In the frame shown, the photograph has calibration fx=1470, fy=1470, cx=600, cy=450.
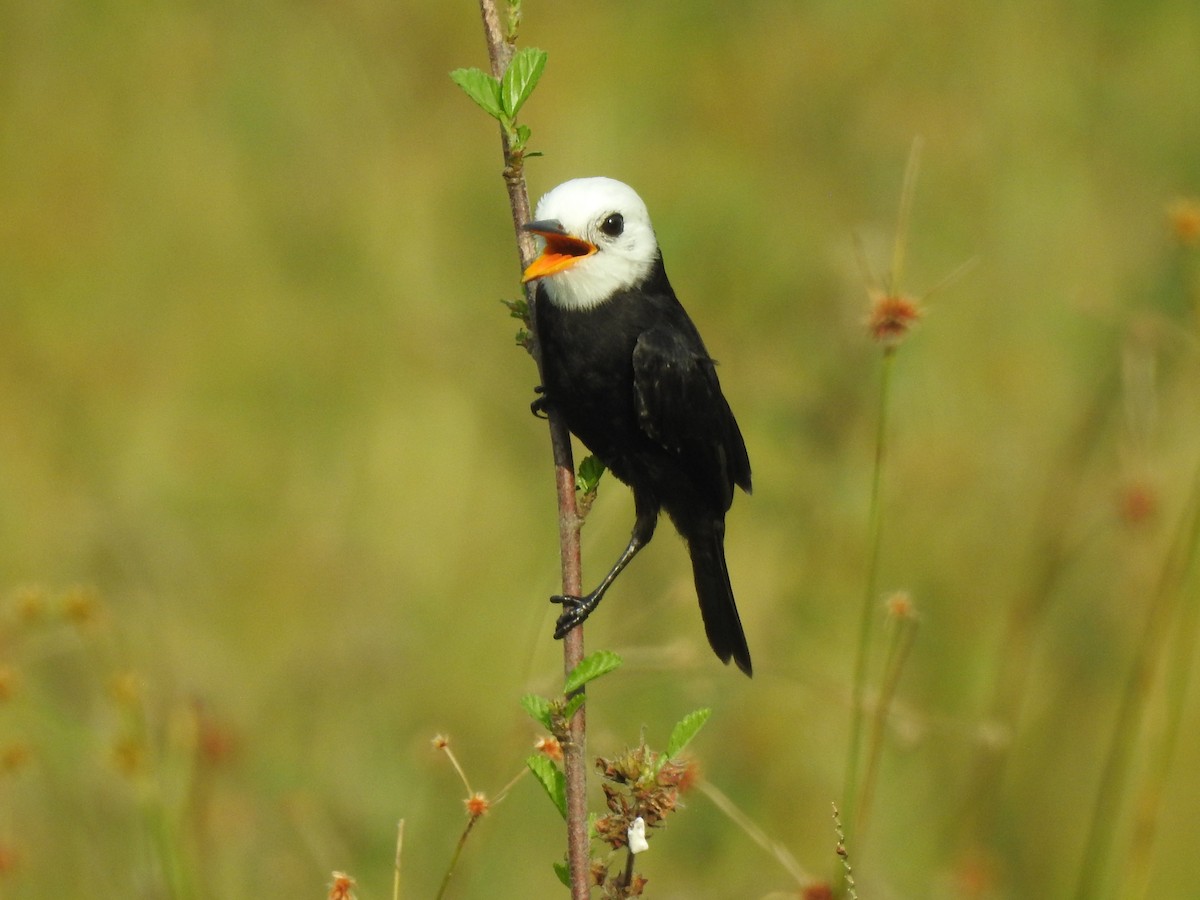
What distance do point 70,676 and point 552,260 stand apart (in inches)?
110

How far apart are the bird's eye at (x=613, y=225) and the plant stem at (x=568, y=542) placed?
1.79 ft

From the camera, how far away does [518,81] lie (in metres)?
2.67

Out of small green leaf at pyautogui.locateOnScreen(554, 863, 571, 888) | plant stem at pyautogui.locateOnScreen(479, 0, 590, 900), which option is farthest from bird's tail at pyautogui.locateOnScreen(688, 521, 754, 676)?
small green leaf at pyautogui.locateOnScreen(554, 863, 571, 888)

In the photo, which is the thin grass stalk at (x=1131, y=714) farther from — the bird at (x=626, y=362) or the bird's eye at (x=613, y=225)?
the bird's eye at (x=613, y=225)

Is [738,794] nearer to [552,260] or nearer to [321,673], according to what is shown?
[321,673]

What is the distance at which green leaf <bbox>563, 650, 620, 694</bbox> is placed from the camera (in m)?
2.47

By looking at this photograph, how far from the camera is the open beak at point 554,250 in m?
3.17

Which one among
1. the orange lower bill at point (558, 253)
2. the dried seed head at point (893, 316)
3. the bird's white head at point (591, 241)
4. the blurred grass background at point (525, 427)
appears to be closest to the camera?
the dried seed head at point (893, 316)

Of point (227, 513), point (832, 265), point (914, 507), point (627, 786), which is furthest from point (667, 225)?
point (627, 786)

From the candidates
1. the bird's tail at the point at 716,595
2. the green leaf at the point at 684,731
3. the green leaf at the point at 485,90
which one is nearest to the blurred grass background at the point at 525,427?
the bird's tail at the point at 716,595

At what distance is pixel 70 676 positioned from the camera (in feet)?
17.0

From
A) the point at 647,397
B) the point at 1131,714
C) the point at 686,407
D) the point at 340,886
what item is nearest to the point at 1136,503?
the point at 1131,714

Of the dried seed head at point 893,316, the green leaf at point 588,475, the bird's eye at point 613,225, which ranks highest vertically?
the bird's eye at point 613,225

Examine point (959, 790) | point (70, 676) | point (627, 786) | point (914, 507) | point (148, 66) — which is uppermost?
point (148, 66)
